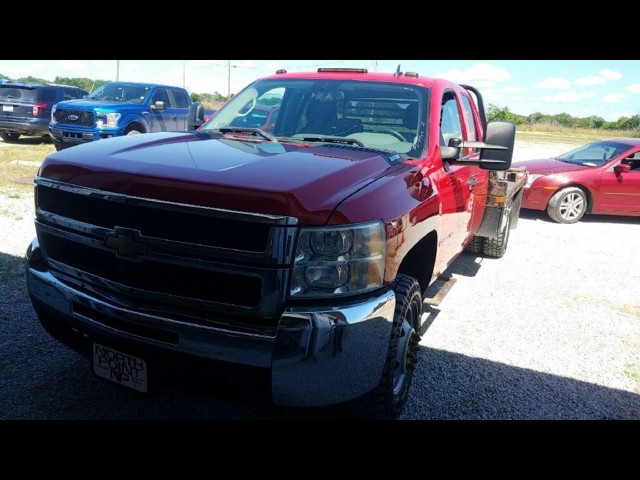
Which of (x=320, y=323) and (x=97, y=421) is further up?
(x=320, y=323)

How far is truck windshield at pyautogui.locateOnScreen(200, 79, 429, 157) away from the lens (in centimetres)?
346

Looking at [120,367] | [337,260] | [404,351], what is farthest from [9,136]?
[337,260]

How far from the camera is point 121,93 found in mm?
12516

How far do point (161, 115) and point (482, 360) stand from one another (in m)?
10.9

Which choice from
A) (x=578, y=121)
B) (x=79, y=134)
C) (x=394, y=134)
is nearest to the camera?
(x=394, y=134)

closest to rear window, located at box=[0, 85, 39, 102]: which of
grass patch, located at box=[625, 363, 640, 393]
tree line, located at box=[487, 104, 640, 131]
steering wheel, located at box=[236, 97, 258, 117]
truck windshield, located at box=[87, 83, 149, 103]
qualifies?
truck windshield, located at box=[87, 83, 149, 103]

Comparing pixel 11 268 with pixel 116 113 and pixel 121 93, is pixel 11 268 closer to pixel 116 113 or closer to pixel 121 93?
pixel 116 113

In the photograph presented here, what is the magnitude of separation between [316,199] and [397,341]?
930mm

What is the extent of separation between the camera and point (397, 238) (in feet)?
7.92

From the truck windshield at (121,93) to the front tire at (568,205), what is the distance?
9497 mm

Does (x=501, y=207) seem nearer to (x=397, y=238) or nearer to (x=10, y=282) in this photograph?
(x=397, y=238)

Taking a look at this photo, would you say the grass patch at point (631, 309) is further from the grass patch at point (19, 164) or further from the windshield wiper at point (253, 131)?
the grass patch at point (19, 164)

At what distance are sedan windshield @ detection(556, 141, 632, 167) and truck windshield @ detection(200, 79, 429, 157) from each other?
721cm
